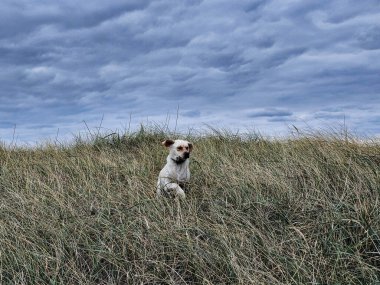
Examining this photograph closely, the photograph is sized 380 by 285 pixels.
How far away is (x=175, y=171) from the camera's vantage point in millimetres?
6109

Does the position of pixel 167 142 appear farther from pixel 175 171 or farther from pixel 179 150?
pixel 175 171

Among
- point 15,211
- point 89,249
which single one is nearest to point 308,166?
point 89,249

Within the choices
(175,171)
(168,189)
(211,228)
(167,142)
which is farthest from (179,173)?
(211,228)

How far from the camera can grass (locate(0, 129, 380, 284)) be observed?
388 centimetres

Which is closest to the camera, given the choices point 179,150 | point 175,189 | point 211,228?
point 211,228

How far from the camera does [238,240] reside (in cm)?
430

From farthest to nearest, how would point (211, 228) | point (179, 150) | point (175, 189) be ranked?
point (179, 150)
point (175, 189)
point (211, 228)

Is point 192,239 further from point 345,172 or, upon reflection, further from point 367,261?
point 345,172

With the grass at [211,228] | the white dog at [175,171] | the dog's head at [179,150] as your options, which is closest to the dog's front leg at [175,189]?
the white dog at [175,171]

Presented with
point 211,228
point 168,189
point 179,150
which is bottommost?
point 211,228

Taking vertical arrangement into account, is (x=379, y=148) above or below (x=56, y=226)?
above

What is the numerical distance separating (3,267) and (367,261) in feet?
11.0

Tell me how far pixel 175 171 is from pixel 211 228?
5.85 ft

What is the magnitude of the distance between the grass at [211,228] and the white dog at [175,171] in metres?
0.22
